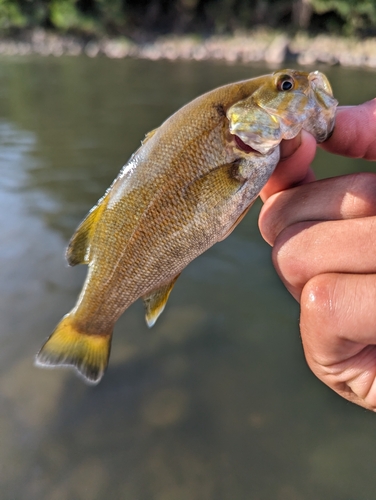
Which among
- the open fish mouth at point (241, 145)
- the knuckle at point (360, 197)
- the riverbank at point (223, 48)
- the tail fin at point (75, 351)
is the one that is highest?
the open fish mouth at point (241, 145)

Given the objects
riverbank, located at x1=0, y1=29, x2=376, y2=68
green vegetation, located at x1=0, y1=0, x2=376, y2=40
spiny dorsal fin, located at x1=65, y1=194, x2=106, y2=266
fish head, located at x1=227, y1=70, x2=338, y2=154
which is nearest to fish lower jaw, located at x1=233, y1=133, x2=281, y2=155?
fish head, located at x1=227, y1=70, x2=338, y2=154

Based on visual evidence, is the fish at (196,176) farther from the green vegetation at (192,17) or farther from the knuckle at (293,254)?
the green vegetation at (192,17)

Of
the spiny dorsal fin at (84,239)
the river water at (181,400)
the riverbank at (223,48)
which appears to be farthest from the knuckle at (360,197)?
the riverbank at (223,48)

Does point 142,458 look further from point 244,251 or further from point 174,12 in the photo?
point 174,12

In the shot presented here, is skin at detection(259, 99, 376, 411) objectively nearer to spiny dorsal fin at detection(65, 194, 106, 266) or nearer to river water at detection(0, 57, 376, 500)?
spiny dorsal fin at detection(65, 194, 106, 266)

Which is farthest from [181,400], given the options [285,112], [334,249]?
[285,112]

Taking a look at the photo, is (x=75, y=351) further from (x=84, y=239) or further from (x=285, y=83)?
(x=285, y=83)
